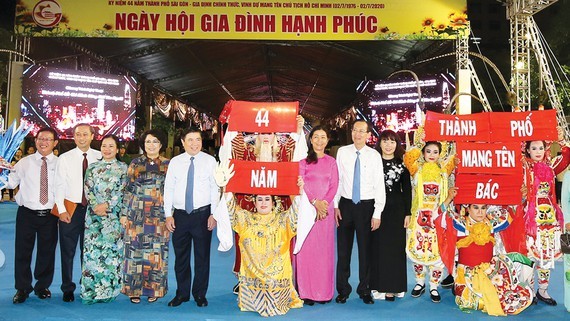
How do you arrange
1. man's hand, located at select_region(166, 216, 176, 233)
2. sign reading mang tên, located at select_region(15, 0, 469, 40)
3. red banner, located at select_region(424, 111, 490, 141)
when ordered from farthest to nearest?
sign reading mang tên, located at select_region(15, 0, 469, 40) < red banner, located at select_region(424, 111, 490, 141) < man's hand, located at select_region(166, 216, 176, 233)

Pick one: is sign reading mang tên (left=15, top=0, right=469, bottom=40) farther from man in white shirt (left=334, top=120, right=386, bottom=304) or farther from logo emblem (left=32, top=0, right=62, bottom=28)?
man in white shirt (left=334, top=120, right=386, bottom=304)

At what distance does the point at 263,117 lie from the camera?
12.8 ft

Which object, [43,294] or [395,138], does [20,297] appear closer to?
[43,294]

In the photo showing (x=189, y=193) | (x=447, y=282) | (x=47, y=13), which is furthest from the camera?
(x=47, y=13)

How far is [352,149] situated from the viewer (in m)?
4.30

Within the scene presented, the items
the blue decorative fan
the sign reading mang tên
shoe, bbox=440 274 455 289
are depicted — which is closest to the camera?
the blue decorative fan

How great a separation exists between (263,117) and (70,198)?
170cm

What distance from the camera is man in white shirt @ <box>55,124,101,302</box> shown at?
13.5ft

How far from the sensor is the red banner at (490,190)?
4062mm

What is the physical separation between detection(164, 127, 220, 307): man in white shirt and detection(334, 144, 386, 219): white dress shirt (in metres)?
1.04

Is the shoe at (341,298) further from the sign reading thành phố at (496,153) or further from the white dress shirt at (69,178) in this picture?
the white dress shirt at (69,178)

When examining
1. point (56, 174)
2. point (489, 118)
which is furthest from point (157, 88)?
point (489, 118)

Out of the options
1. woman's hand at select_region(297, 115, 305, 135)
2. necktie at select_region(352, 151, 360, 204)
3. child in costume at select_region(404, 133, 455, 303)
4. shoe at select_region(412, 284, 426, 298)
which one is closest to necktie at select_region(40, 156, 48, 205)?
woman's hand at select_region(297, 115, 305, 135)

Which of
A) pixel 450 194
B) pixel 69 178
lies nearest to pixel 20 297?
pixel 69 178
